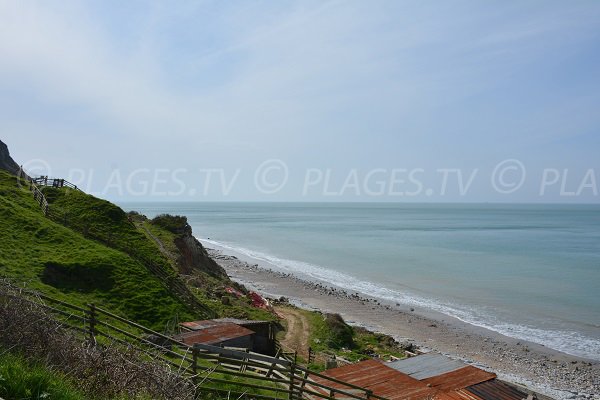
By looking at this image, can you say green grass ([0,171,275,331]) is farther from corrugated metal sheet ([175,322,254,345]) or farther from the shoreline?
the shoreline

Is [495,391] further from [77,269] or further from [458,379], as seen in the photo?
[77,269]

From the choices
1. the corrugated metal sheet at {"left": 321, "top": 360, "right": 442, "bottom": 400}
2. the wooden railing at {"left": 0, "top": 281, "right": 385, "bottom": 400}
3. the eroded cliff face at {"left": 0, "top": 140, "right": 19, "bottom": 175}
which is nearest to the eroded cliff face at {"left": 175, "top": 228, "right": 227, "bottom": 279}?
the corrugated metal sheet at {"left": 321, "top": 360, "right": 442, "bottom": 400}

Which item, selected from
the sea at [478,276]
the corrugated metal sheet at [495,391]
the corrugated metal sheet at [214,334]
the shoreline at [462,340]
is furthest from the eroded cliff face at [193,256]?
the corrugated metal sheet at [495,391]

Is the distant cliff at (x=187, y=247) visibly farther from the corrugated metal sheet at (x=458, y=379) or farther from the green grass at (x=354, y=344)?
the corrugated metal sheet at (x=458, y=379)

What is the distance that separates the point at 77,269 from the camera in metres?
22.9

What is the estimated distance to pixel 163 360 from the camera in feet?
36.4

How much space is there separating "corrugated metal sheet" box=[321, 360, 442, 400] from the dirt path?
9.04 meters

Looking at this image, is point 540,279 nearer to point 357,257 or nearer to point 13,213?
point 357,257

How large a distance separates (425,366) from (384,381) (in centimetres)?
282

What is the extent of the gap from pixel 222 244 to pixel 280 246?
12.8 m

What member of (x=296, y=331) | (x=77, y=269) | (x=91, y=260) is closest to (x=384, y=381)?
(x=296, y=331)

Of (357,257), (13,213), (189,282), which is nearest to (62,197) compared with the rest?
(13,213)

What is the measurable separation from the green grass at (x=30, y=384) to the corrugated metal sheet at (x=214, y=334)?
892 cm

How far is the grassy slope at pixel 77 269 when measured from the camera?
21109 millimetres
